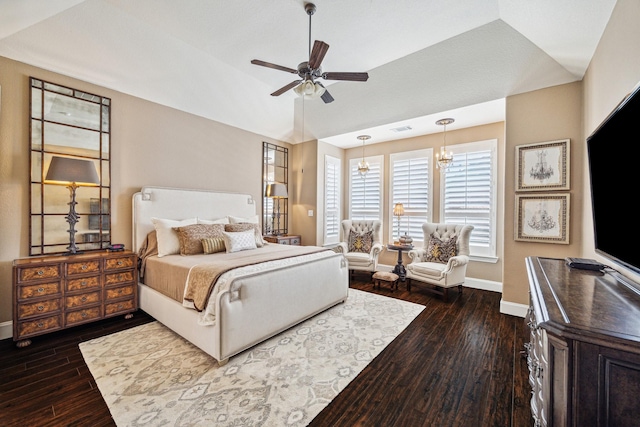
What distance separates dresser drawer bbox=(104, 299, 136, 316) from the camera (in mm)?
2939

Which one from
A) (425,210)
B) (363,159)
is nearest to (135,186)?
(363,159)

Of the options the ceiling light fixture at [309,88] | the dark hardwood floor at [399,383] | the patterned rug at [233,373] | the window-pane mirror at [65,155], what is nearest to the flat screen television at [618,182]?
the dark hardwood floor at [399,383]

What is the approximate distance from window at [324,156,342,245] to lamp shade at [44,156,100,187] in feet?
12.7

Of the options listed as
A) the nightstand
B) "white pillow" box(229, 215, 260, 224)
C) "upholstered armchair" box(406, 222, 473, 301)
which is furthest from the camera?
the nightstand

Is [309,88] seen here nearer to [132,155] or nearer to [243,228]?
[243,228]

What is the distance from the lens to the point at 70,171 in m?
2.73

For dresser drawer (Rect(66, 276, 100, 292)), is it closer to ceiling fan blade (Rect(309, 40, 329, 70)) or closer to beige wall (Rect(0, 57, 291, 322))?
beige wall (Rect(0, 57, 291, 322))

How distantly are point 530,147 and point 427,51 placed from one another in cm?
174

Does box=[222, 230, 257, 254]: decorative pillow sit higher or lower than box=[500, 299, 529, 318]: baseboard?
higher

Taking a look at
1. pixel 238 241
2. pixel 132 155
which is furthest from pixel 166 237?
pixel 132 155

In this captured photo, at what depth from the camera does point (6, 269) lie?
267cm

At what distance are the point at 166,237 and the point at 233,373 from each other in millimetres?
2042

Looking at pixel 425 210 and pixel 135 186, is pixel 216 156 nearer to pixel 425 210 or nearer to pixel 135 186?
pixel 135 186

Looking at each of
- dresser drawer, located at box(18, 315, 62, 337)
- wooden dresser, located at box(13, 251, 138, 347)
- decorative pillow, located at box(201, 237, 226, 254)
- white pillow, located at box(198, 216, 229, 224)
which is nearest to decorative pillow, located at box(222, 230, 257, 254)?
decorative pillow, located at box(201, 237, 226, 254)
